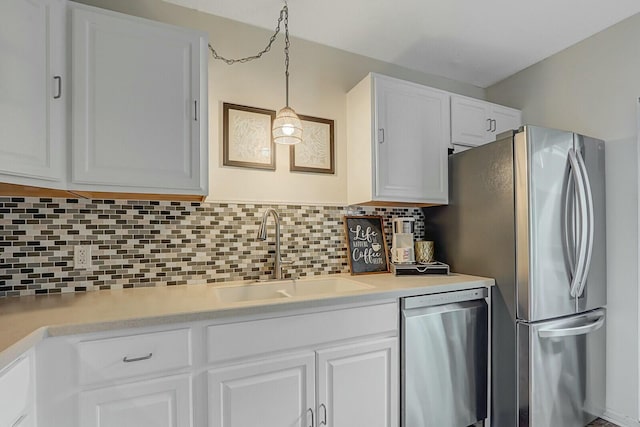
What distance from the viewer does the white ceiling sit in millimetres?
1878

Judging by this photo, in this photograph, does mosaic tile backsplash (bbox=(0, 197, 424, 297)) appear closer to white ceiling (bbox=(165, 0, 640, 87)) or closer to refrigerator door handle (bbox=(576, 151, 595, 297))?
white ceiling (bbox=(165, 0, 640, 87))

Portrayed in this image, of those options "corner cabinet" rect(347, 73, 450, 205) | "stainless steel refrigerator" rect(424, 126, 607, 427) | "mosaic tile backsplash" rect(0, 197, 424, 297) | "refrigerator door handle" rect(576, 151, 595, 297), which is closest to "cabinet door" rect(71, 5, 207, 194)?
"mosaic tile backsplash" rect(0, 197, 424, 297)

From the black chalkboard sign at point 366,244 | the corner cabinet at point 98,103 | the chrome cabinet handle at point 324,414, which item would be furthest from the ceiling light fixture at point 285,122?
the chrome cabinet handle at point 324,414

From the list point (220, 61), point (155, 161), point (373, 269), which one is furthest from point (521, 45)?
point (155, 161)

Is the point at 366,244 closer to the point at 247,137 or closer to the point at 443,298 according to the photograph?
the point at 443,298

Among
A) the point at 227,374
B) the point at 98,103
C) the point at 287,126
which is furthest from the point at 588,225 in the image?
the point at 98,103

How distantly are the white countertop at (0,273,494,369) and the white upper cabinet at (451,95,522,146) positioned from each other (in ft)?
3.46

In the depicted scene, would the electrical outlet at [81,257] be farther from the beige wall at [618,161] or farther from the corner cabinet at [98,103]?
the beige wall at [618,161]

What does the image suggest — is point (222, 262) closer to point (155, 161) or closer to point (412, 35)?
point (155, 161)

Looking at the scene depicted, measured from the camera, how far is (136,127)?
1.47 meters

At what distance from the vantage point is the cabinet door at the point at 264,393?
130 cm

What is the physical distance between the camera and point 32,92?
1.24m

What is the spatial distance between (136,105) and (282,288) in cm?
119

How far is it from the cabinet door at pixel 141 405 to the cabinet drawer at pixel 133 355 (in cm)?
5
